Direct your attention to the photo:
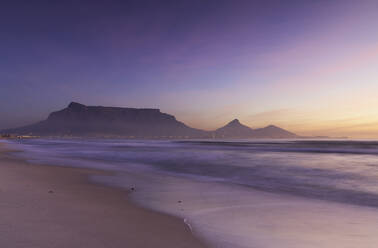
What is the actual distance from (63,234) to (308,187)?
8373 mm

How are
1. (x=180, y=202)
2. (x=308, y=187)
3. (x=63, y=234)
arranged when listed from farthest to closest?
(x=308, y=187) < (x=180, y=202) < (x=63, y=234)

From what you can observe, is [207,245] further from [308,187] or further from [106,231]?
[308,187]

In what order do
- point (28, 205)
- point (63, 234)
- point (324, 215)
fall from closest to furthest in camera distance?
point (63, 234) → point (28, 205) → point (324, 215)

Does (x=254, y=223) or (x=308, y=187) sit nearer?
(x=254, y=223)

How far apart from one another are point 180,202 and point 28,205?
3098 millimetres

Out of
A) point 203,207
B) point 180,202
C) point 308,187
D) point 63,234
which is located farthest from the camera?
point 308,187

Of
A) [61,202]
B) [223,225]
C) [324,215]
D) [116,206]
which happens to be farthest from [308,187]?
Answer: [61,202]

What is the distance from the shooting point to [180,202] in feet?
21.7

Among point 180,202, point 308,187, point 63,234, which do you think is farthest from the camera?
point 308,187

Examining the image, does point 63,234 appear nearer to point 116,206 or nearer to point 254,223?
point 116,206

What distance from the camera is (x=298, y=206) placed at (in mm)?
6609

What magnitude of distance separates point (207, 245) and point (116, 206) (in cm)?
265

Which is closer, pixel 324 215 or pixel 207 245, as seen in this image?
pixel 207 245

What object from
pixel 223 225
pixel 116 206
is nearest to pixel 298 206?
pixel 223 225
